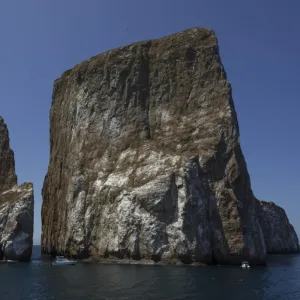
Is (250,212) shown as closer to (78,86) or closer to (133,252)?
(133,252)

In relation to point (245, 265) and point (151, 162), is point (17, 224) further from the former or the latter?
point (245, 265)

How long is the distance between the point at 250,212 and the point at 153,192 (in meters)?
15.9

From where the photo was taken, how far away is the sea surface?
37844 millimetres

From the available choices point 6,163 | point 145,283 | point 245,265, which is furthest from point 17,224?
point 245,265

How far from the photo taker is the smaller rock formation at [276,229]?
141375 millimetres

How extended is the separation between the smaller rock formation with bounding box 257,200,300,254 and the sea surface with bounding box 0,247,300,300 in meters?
86.6

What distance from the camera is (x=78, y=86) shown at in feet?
287

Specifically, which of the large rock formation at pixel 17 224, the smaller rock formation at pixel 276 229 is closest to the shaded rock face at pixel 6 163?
the large rock formation at pixel 17 224

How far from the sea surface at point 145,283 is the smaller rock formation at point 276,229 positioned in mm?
86596

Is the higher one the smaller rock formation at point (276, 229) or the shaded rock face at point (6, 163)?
the shaded rock face at point (6, 163)

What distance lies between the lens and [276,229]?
15025cm

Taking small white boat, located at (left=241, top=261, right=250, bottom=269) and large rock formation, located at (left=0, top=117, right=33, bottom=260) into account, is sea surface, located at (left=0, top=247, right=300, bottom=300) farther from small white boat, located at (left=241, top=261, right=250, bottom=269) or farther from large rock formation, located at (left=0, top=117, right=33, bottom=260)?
large rock formation, located at (left=0, top=117, right=33, bottom=260)

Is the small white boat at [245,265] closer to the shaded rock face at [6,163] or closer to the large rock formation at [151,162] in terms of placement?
the large rock formation at [151,162]

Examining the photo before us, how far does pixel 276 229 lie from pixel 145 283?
116583 mm
